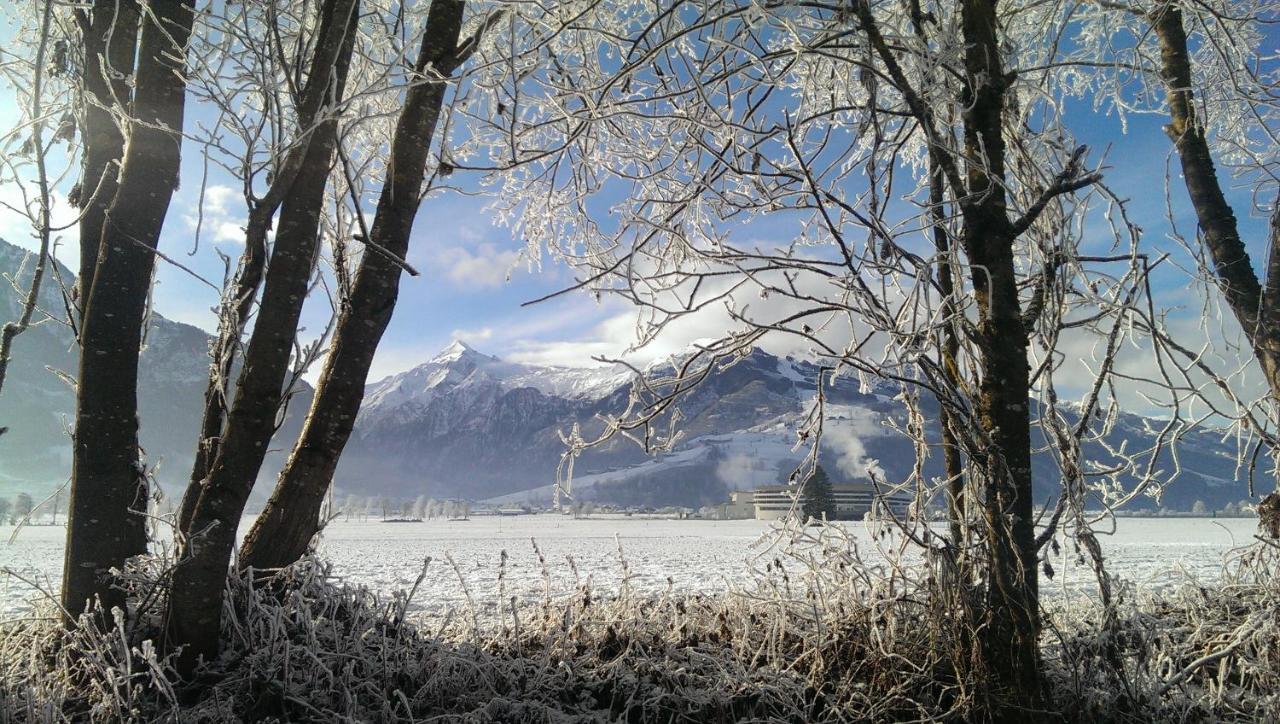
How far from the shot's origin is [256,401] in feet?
7.13

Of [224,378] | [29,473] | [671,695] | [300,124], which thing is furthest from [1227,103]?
[29,473]

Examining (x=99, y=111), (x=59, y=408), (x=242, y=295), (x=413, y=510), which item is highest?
(x=59, y=408)

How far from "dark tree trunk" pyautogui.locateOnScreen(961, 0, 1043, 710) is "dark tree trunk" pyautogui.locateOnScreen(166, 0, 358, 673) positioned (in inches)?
82.7

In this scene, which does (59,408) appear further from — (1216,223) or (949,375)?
(1216,223)

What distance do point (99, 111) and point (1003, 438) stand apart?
3577 mm

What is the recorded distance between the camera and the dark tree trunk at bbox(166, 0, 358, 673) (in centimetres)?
210

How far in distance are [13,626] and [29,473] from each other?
178528 mm

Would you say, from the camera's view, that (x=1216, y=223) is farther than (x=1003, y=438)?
Yes

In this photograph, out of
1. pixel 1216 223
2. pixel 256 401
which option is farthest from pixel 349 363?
pixel 1216 223

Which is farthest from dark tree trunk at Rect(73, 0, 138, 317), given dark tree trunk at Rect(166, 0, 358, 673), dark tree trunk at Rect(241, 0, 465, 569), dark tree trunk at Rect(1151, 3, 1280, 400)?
dark tree trunk at Rect(1151, 3, 1280, 400)

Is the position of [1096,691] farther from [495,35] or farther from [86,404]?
[495,35]

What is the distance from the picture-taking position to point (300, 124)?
2.10 meters

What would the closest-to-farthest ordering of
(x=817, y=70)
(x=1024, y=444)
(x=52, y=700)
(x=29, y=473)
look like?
(x=52, y=700)
(x=1024, y=444)
(x=817, y=70)
(x=29, y=473)

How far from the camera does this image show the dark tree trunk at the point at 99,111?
2.47 meters
